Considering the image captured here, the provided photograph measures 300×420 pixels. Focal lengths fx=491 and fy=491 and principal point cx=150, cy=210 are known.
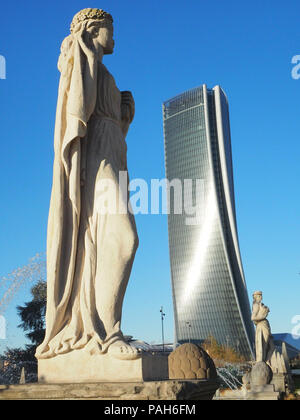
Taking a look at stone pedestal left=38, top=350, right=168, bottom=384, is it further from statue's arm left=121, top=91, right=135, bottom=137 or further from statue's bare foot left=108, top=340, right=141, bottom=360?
statue's arm left=121, top=91, right=135, bottom=137

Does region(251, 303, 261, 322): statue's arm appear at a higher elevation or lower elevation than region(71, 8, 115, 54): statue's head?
lower

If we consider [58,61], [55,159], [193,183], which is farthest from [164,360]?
[193,183]

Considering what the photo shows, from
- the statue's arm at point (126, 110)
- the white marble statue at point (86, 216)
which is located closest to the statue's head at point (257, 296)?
the statue's arm at point (126, 110)

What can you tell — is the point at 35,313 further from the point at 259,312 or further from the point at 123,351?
the point at 123,351

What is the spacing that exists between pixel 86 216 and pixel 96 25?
2.21 meters

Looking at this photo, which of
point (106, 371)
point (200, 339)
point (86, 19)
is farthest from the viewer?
point (200, 339)

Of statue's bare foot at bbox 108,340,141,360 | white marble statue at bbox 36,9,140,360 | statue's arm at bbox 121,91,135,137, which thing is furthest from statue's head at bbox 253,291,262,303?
statue's bare foot at bbox 108,340,141,360

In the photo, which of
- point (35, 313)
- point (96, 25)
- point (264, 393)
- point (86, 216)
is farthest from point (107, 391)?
point (35, 313)

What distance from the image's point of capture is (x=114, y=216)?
5.01m

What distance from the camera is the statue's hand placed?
593 centimetres

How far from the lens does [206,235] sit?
297 feet

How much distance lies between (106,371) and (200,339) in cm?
9096

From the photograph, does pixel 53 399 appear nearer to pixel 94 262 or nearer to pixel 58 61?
pixel 94 262

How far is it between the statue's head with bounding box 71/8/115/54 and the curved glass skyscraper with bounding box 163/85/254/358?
82.3 m
